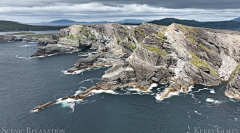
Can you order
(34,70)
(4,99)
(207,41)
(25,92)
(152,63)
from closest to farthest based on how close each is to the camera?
(4,99) → (25,92) → (152,63) → (207,41) → (34,70)

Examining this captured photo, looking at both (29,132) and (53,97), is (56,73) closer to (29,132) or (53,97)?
(53,97)

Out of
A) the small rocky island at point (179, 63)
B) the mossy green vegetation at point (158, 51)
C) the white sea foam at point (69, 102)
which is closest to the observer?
the white sea foam at point (69, 102)

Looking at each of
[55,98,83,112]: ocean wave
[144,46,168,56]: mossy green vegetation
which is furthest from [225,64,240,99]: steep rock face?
[55,98,83,112]: ocean wave

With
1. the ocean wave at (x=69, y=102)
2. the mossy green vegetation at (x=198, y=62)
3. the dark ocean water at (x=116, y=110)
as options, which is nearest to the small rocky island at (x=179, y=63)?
the mossy green vegetation at (x=198, y=62)

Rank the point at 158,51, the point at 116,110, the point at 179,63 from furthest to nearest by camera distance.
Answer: the point at 158,51, the point at 179,63, the point at 116,110

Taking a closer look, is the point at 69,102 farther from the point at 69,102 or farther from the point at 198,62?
the point at 198,62

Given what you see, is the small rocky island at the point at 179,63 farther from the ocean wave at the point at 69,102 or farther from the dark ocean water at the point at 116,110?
the dark ocean water at the point at 116,110

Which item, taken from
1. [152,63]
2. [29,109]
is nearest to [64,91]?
[29,109]

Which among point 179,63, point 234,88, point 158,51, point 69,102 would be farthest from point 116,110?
point 234,88
